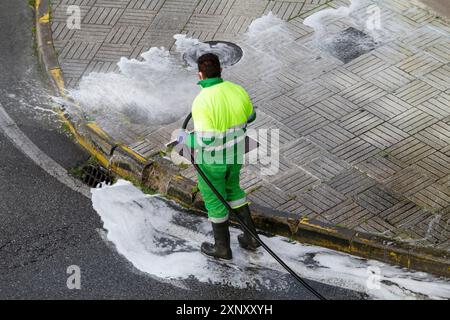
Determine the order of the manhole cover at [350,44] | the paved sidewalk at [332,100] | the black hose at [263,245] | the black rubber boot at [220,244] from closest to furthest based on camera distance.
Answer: the black hose at [263,245], the black rubber boot at [220,244], the paved sidewalk at [332,100], the manhole cover at [350,44]

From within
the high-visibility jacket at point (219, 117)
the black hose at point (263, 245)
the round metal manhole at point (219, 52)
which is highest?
the high-visibility jacket at point (219, 117)

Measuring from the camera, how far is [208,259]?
28.9 feet

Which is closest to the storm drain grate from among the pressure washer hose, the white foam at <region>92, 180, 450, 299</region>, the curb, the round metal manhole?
the curb

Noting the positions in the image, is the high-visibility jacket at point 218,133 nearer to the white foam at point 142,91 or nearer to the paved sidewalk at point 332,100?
the paved sidewalk at point 332,100

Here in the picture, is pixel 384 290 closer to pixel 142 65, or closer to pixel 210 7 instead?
pixel 142 65

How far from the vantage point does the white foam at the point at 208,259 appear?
841 cm

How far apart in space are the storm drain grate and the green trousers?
167 cm

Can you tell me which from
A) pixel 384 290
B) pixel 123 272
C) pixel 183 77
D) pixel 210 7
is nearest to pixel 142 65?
pixel 183 77

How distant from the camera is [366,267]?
338 inches

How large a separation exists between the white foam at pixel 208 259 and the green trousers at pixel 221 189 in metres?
0.49

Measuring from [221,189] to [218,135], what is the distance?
545mm

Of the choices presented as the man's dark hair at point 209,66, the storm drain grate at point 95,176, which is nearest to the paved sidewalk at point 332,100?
the storm drain grate at point 95,176

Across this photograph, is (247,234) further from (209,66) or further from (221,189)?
(209,66)
